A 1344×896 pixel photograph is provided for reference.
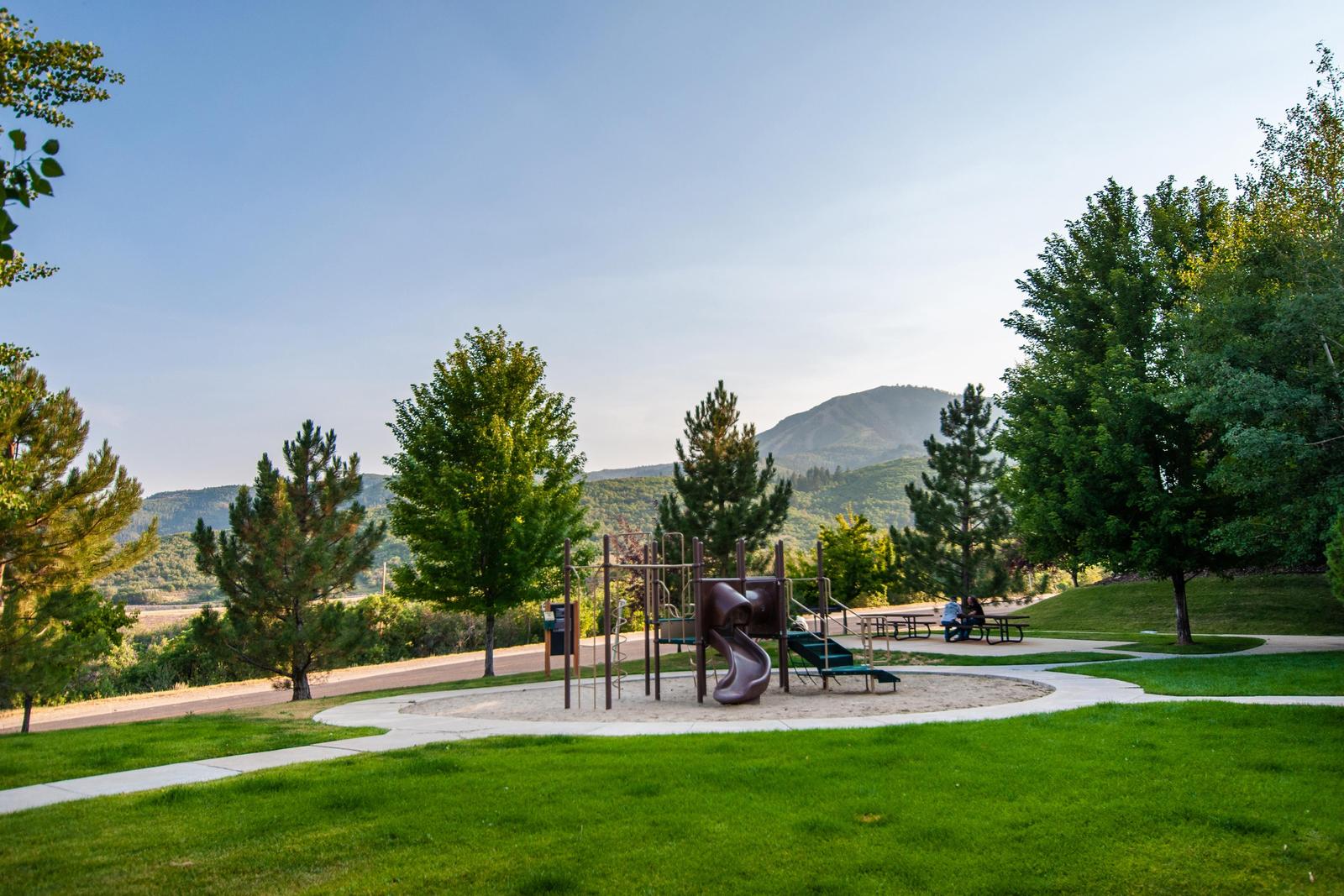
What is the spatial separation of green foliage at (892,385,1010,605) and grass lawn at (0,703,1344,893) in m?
23.5

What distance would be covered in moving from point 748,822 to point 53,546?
50.0ft

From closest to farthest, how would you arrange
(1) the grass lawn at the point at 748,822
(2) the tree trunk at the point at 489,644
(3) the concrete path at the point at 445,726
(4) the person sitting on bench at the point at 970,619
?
1. (1) the grass lawn at the point at 748,822
2. (3) the concrete path at the point at 445,726
3. (2) the tree trunk at the point at 489,644
4. (4) the person sitting on bench at the point at 970,619

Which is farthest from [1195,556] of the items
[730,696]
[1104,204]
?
[730,696]

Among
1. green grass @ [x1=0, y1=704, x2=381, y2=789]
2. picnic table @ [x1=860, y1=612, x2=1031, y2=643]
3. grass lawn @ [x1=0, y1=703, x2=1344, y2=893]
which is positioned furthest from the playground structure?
picnic table @ [x1=860, y1=612, x2=1031, y2=643]

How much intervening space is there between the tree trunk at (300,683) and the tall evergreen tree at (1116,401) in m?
16.8

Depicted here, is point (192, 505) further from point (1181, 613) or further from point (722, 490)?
point (1181, 613)

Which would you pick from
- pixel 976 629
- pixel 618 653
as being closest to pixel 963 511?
pixel 976 629

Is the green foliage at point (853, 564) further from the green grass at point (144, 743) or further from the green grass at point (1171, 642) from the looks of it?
the green grass at point (144, 743)

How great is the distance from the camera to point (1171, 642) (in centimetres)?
2122

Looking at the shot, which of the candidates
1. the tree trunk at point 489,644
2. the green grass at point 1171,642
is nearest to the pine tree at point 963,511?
the green grass at point 1171,642

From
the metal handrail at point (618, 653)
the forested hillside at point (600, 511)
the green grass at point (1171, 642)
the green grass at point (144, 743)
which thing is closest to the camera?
the green grass at point (144, 743)

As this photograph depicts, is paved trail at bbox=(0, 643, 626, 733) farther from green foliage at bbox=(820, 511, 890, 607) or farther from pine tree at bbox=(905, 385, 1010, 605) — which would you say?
green foliage at bbox=(820, 511, 890, 607)

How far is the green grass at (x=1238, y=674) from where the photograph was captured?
1139cm

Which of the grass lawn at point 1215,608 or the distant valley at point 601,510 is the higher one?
the distant valley at point 601,510
